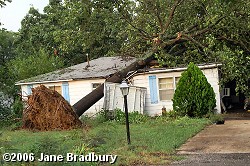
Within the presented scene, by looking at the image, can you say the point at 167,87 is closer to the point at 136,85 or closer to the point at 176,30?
the point at 136,85

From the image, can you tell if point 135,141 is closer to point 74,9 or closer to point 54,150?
point 54,150

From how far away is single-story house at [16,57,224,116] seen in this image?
16.8 m

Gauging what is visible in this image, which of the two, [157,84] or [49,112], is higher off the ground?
[157,84]

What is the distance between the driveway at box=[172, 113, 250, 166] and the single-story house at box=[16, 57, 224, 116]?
575 centimetres

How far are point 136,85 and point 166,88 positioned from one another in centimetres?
152

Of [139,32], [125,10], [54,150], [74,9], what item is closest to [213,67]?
[139,32]

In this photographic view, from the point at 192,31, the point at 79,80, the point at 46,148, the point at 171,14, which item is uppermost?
the point at 171,14

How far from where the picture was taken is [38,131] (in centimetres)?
1355

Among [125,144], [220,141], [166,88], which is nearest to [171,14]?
[166,88]

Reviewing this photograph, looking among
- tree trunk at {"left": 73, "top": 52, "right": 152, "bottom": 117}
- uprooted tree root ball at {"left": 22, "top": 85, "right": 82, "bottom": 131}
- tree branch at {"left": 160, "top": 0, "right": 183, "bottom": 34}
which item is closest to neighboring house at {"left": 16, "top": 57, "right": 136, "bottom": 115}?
tree trunk at {"left": 73, "top": 52, "right": 152, "bottom": 117}

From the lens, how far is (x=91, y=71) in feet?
65.7

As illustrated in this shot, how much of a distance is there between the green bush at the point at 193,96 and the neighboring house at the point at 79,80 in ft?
15.0

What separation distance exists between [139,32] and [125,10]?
4.44ft

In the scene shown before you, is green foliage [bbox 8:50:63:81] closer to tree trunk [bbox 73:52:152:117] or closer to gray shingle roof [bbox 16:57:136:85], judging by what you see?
gray shingle roof [bbox 16:57:136:85]
